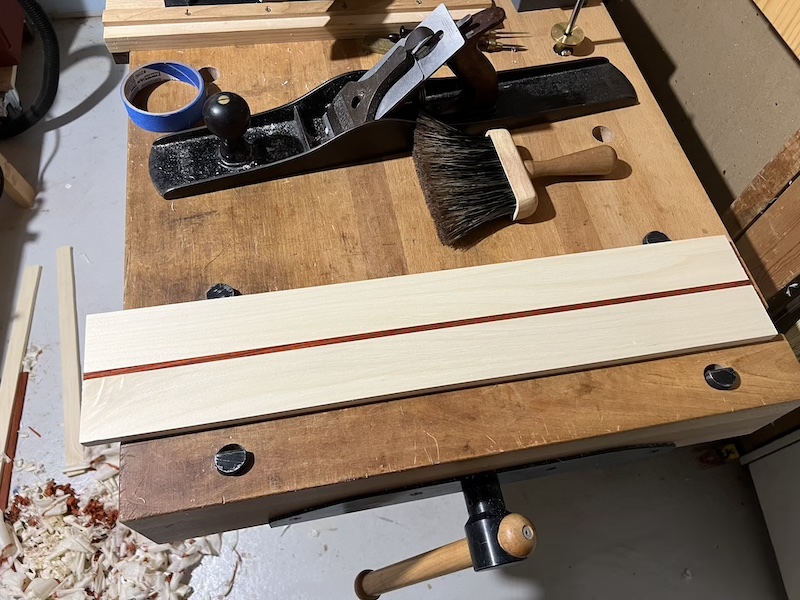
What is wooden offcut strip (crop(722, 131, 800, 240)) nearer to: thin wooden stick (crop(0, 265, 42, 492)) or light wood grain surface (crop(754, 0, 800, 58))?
light wood grain surface (crop(754, 0, 800, 58))

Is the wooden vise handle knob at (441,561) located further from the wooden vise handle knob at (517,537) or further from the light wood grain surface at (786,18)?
the light wood grain surface at (786,18)

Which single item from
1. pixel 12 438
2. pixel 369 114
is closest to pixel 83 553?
pixel 12 438

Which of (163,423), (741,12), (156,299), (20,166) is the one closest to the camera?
(163,423)

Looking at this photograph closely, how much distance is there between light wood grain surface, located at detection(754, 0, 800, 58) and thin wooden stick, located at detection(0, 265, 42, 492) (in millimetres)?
1876

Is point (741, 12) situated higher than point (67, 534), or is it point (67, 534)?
point (741, 12)

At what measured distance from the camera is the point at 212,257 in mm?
965

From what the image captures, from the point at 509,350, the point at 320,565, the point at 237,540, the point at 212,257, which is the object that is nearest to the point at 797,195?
the point at 509,350

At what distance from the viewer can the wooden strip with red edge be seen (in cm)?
155

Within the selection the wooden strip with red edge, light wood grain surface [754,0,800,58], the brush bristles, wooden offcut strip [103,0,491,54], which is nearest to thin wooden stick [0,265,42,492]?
the wooden strip with red edge

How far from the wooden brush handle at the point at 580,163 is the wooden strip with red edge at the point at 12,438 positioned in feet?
4.74

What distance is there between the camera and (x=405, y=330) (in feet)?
2.89

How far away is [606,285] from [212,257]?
0.60 metres

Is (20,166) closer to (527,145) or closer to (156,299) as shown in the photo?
(156,299)

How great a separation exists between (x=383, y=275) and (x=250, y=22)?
58cm
